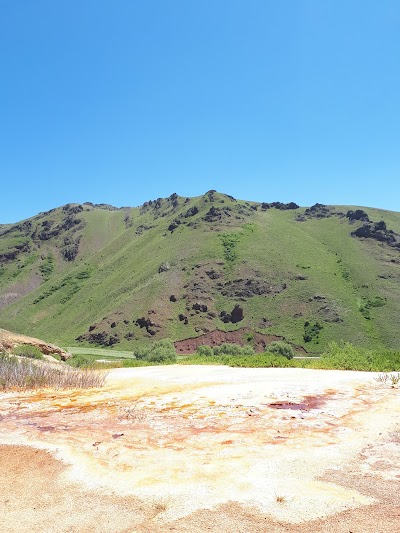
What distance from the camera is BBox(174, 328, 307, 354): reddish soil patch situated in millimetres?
77688

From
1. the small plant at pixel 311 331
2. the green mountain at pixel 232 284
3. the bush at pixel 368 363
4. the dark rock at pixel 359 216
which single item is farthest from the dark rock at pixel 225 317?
the bush at pixel 368 363

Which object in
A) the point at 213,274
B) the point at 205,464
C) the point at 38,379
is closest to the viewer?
the point at 205,464

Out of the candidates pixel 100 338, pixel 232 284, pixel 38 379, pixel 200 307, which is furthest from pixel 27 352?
pixel 232 284

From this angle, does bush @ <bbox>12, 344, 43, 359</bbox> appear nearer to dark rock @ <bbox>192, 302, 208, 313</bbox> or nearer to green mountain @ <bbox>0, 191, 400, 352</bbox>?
green mountain @ <bbox>0, 191, 400, 352</bbox>

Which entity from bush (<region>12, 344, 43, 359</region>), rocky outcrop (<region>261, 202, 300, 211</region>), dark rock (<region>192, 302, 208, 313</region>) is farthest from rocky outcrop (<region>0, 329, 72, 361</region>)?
rocky outcrop (<region>261, 202, 300, 211</region>)

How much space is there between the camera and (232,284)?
98.6 meters

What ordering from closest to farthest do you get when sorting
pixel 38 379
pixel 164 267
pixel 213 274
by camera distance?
pixel 38 379
pixel 213 274
pixel 164 267

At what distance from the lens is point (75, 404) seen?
10508mm

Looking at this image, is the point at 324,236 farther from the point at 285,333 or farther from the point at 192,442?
the point at 192,442

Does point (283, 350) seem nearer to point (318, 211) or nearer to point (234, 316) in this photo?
point (234, 316)

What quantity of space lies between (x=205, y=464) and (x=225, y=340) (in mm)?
76531

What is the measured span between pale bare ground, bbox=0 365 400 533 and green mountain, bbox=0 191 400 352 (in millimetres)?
49931

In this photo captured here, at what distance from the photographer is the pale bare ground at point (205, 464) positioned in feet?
14.2

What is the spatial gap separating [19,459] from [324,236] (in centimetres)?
12631
